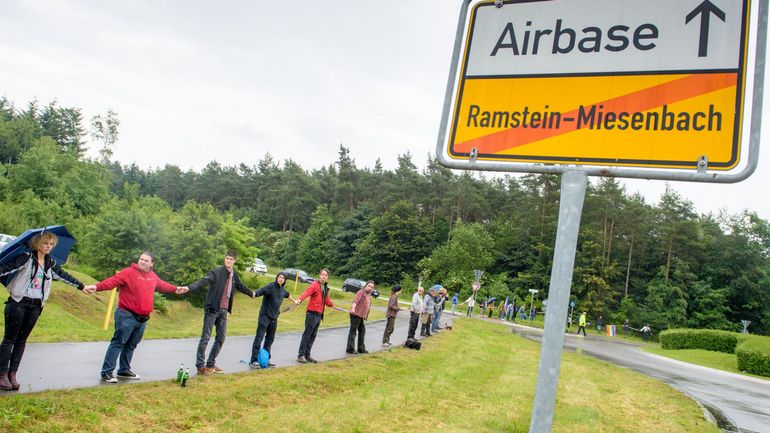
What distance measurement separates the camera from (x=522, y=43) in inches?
95.7

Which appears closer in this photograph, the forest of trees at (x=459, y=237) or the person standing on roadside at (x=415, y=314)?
→ the person standing on roadside at (x=415, y=314)

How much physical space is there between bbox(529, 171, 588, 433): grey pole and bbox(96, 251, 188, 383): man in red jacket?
625 cm

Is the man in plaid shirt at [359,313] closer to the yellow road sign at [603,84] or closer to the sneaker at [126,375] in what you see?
the sneaker at [126,375]

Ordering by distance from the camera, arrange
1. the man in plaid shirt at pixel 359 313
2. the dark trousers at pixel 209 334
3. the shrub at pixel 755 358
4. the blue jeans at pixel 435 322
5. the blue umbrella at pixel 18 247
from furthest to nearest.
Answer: the blue jeans at pixel 435 322 < the shrub at pixel 755 358 < the man in plaid shirt at pixel 359 313 < the dark trousers at pixel 209 334 < the blue umbrella at pixel 18 247

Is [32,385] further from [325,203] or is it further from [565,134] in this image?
[325,203]

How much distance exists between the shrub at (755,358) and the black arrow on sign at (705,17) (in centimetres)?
2369

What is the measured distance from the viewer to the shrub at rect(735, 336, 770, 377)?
2030 cm

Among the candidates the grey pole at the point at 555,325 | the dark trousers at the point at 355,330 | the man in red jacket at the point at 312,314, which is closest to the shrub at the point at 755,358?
the dark trousers at the point at 355,330

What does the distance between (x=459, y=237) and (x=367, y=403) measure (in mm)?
52554

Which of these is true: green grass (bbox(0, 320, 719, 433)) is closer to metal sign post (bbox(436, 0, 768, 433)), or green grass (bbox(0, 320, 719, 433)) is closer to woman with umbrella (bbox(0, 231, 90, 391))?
woman with umbrella (bbox(0, 231, 90, 391))

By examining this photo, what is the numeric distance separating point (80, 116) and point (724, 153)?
122406mm

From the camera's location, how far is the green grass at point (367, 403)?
546cm

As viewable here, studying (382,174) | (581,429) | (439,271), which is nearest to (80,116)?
(382,174)

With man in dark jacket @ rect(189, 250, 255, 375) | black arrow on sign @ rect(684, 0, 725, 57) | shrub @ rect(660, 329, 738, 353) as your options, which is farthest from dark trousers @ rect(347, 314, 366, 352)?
shrub @ rect(660, 329, 738, 353)
